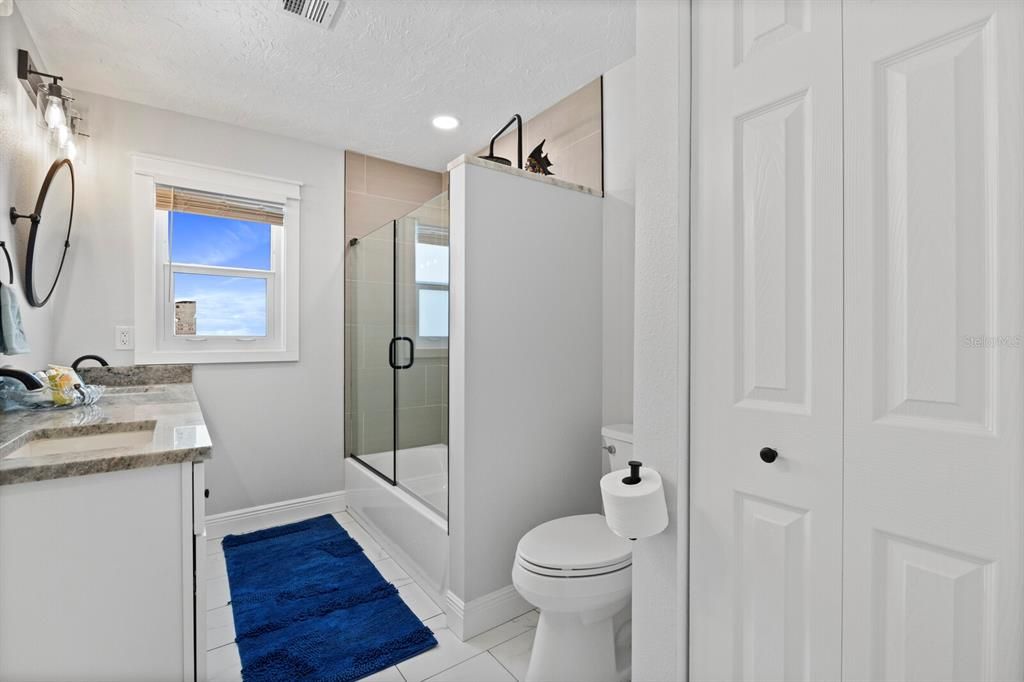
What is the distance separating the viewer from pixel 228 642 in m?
1.81

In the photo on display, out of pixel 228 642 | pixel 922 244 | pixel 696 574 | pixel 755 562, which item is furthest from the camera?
pixel 228 642

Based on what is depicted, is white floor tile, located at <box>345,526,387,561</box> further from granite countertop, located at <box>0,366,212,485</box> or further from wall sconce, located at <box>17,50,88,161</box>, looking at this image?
wall sconce, located at <box>17,50,88,161</box>

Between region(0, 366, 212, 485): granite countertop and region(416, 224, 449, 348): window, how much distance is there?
3.14 ft

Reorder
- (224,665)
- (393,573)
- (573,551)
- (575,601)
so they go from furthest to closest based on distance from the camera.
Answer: (393,573), (224,665), (573,551), (575,601)

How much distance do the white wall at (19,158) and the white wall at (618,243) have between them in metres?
2.23

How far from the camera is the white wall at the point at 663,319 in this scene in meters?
1.14

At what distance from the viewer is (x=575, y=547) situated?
1613mm

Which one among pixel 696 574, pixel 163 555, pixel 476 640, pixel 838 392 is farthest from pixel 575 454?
pixel 163 555

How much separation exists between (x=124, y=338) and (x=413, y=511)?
5.96 ft

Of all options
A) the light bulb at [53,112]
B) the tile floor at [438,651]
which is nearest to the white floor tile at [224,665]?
the tile floor at [438,651]

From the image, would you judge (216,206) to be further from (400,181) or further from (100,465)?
(100,465)

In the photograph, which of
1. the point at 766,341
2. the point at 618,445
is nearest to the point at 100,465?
the point at 766,341

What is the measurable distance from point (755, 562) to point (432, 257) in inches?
67.4

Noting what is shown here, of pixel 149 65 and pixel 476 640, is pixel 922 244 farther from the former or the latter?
pixel 149 65
